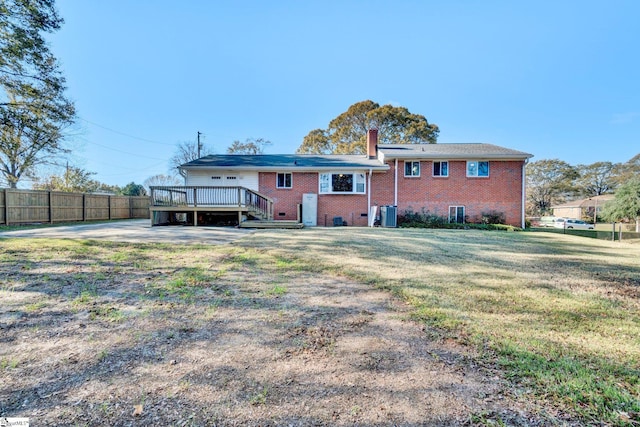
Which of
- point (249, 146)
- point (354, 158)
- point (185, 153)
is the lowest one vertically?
point (354, 158)

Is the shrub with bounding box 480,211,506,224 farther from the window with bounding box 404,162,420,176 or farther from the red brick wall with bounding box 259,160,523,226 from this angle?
the window with bounding box 404,162,420,176

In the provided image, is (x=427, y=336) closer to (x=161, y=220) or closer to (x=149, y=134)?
(x=161, y=220)

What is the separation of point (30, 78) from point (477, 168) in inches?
953

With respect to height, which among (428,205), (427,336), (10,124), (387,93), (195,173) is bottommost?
(427,336)

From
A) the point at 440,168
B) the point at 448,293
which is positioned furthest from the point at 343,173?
the point at 448,293

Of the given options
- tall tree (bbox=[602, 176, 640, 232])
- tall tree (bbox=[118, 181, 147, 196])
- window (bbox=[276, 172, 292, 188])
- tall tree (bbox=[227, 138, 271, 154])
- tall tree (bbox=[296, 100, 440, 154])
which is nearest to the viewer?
tall tree (bbox=[602, 176, 640, 232])

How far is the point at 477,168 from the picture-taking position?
16031 millimetres

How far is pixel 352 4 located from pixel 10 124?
17.7 meters

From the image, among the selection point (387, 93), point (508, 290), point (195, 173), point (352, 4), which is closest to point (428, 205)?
point (352, 4)

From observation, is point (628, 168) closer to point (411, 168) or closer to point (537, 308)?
point (411, 168)

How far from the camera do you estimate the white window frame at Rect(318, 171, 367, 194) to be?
52.2 feet

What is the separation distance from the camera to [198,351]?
2359mm

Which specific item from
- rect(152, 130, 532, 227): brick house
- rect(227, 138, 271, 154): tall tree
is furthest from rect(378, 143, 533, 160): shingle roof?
rect(227, 138, 271, 154): tall tree

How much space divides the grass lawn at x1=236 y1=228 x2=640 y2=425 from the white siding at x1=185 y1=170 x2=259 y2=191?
945cm
